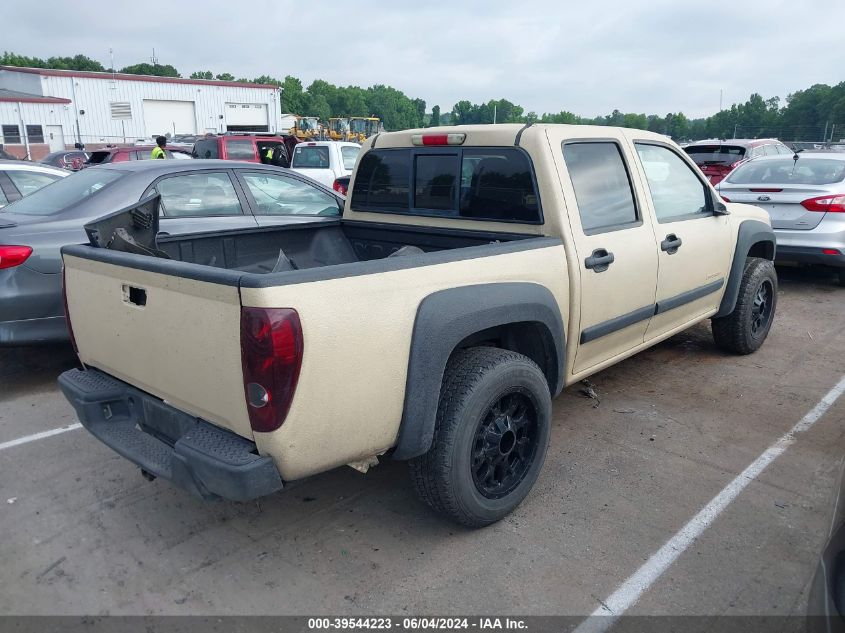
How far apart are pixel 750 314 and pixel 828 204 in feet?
9.97

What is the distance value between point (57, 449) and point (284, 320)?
2634 mm

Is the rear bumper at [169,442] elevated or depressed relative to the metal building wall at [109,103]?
depressed

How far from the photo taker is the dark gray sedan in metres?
4.63

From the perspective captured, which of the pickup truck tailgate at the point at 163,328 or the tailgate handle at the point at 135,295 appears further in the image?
the tailgate handle at the point at 135,295

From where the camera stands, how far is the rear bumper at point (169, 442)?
2309mm

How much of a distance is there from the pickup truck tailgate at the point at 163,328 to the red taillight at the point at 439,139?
1976 millimetres

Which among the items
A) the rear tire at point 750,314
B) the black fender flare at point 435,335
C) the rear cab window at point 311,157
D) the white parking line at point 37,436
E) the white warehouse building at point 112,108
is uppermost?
the white warehouse building at point 112,108

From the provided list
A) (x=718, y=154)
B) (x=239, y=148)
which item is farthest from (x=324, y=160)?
(x=718, y=154)

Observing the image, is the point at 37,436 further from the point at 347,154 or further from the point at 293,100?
the point at 293,100

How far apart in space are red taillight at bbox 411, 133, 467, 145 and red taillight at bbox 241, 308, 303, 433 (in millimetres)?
2064

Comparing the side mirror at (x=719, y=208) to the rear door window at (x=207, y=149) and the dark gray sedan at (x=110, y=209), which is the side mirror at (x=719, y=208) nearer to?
the dark gray sedan at (x=110, y=209)

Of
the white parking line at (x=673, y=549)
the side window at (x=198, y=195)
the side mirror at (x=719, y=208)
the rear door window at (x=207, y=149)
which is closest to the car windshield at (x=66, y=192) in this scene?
the side window at (x=198, y=195)

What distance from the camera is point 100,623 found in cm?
252

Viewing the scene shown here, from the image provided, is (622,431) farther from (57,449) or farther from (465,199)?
(57,449)
